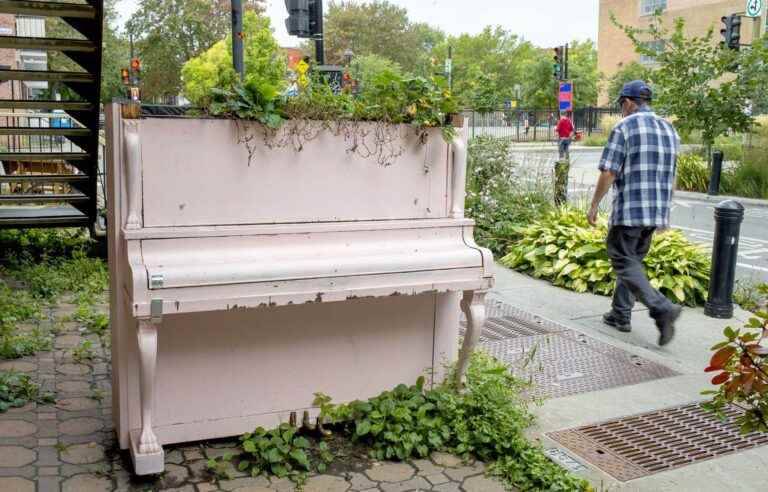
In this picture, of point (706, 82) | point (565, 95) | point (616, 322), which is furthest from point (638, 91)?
point (565, 95)

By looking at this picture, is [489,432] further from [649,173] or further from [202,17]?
[202,17]

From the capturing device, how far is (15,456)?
3760 mm

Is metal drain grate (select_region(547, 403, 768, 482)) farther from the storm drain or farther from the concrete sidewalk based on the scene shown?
the storm drain

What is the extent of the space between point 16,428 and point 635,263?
14.5ft

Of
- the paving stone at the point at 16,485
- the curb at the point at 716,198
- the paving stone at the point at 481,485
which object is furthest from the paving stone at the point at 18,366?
the curb at the point at 716,198

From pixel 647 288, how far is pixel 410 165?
2.59 metres

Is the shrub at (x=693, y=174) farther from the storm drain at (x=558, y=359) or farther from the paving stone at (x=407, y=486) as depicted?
the paving stone at (x=407, y=486)

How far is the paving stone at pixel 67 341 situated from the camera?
18.4ft

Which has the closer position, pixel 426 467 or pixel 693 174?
pixel 426 467

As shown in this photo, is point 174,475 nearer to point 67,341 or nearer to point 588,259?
point 67,341

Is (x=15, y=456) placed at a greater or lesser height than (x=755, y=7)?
lesser

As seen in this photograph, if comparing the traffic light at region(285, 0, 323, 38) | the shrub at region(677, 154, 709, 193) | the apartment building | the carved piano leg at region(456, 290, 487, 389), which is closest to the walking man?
the carved piano leg at region(456, 290, 487, 389)

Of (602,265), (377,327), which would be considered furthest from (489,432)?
(602,265)

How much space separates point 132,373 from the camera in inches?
144
